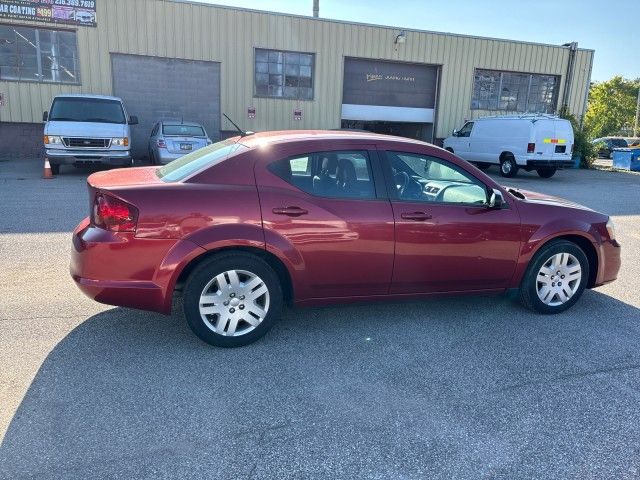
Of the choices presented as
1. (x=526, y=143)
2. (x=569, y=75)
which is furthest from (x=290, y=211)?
(x=569, y=75)

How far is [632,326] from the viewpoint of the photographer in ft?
14.5

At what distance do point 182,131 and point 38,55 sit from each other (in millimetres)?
7038

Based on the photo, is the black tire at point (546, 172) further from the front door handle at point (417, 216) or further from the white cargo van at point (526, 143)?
the front door handle at point (417, 216)

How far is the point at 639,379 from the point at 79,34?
1897 cm

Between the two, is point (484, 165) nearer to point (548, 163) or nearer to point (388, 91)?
point (548, 163)

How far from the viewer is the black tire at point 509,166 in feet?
56.5

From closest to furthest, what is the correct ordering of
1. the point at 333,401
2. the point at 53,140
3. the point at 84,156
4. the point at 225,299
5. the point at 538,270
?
the point at 333,401, the point at 225,299, the point at 538,270, the point at 53,140, the point at 84,156

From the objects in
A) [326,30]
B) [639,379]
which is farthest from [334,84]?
[639,379]

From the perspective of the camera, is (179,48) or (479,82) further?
(479,82)

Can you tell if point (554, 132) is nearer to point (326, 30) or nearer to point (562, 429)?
point (326, 30)

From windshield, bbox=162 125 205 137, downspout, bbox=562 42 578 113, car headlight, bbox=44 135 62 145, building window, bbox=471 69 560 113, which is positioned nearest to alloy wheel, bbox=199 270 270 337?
car headlight, bbox=44 135 62 145

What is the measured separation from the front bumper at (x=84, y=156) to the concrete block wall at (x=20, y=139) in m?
5.97

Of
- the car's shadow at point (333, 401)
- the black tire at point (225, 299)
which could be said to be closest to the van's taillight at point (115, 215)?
the black tire at point (225, 299)

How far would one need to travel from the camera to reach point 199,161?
4012mm
